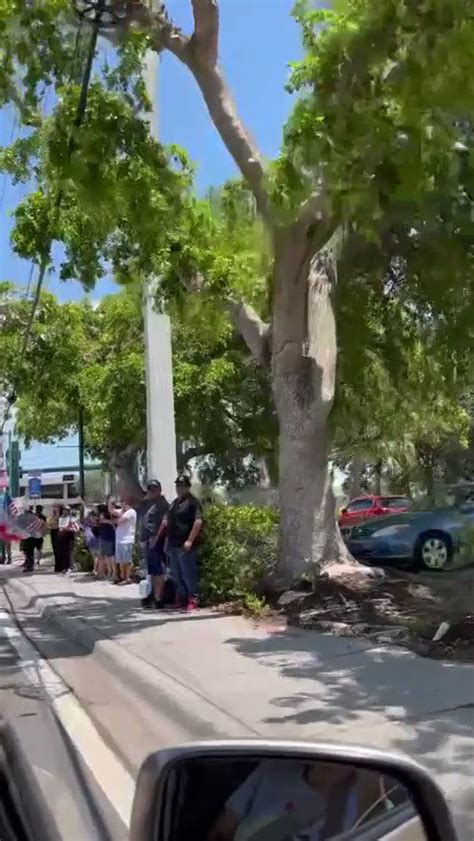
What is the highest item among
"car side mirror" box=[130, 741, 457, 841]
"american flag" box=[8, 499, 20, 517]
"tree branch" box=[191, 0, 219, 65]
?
"tree branch" box=[191, 0, 219, 65]

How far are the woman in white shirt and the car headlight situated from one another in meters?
4.41

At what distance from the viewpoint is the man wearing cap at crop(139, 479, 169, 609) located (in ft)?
42.9

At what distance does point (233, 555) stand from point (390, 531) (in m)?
6.12

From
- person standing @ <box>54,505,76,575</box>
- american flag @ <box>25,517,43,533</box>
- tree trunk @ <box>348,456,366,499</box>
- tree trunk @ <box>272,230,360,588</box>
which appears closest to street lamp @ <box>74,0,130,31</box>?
tree trunk @ <box>272,230,360,588</box>

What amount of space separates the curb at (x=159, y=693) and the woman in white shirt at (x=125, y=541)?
4369 mm

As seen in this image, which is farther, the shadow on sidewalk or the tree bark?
the tree bark

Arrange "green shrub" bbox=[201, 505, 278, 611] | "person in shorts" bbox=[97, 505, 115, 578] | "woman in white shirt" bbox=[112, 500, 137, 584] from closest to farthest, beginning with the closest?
"green shrub" bbox=[201, 505, 278, 611], "woman in white shirt" bbox=[112, 500, 137, 584], "person in shorts" bbox=[97, 505, 115, 578]

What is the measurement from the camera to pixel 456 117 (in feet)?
30.5

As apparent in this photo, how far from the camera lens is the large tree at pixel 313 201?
9.43 m

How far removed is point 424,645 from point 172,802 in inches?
277

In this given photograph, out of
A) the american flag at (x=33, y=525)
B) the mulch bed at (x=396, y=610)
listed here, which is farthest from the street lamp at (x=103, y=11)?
the american flag at (x=33, y=525)

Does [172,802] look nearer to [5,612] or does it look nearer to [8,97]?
[8,97]

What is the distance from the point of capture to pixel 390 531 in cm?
1820

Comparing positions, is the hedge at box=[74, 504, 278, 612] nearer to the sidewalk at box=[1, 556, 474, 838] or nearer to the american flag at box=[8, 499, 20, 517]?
the sidewalk at box=[1, 556, 474, 838]
